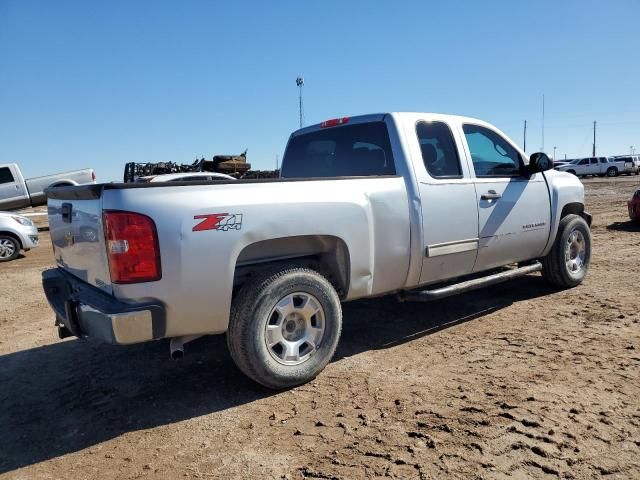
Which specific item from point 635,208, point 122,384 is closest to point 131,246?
point 122,384

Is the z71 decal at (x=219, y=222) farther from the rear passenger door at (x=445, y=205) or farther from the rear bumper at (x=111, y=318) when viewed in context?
the rear passenger door at (x=445, y=205)

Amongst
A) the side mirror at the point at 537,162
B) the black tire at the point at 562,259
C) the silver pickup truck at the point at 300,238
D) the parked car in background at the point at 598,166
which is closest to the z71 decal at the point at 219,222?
the silver pickup truck at the point at 300,238

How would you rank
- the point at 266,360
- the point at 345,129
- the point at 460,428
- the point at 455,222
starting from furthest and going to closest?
the point at 345,129 < the point at 455,222 < the point at 266,360 < the point at 460,428

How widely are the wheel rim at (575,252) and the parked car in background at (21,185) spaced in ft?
48.7

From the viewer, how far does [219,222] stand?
3.00 meters

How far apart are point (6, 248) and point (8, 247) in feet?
0.14

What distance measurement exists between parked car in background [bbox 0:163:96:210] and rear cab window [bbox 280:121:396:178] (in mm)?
12965

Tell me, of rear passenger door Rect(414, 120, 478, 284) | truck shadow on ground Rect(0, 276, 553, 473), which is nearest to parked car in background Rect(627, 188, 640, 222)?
truck shadow on ground Rect(0, 276, 553, 473)

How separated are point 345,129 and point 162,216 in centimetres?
236

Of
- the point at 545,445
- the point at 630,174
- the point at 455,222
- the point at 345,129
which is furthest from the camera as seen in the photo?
the point at 630,174

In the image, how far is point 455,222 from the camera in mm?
4316

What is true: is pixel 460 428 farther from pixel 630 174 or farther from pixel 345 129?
pixel 630 174

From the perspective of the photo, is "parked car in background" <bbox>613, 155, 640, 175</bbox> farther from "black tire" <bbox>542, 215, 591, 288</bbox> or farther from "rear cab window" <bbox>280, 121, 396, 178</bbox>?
"rear cab window" <bbox>280, 121, 396, 178</bbox>

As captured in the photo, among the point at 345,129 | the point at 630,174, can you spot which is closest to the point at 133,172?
the point at 345,129
